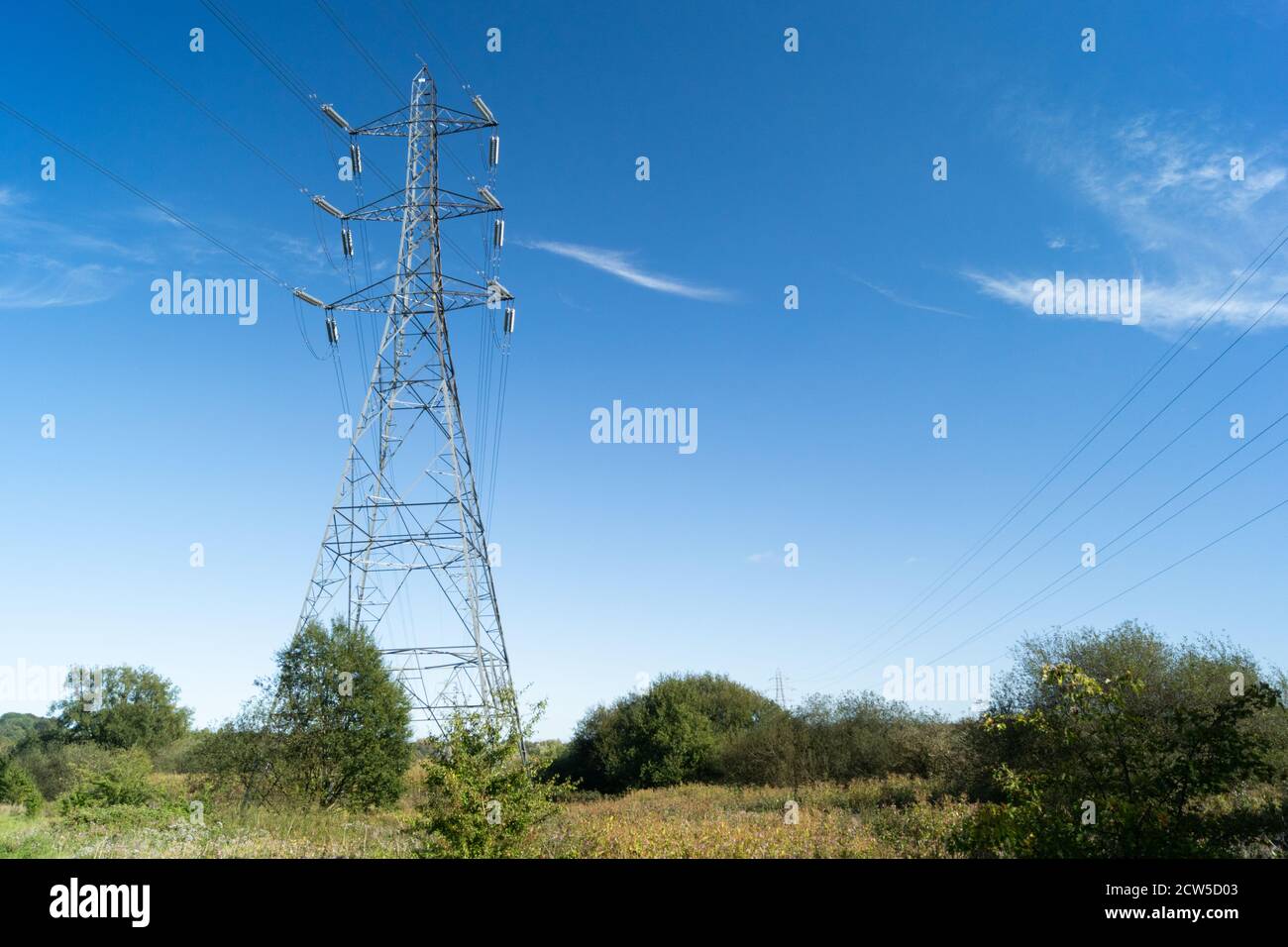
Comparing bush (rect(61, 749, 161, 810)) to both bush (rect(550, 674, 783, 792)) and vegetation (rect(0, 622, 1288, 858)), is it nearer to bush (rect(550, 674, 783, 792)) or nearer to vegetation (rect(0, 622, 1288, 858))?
vegetation (rect(0, 622, 1288, 858))

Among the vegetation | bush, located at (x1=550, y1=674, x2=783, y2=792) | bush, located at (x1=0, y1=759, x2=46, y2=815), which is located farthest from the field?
bush, located at (x1=550, y1=674, x2=783, y2=792)

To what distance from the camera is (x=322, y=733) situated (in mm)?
22250

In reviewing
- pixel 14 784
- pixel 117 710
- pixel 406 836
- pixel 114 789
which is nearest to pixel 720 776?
pixel 114 789

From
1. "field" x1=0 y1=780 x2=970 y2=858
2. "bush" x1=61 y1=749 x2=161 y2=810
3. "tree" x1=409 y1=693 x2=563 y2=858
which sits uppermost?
"tree" x1=409 y1=693 x2=563 y2=858

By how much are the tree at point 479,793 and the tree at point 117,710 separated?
52.9 metres

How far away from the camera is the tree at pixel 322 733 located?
70.4ft

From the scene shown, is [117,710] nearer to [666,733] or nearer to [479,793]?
[666,733]

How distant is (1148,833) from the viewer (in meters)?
8.10

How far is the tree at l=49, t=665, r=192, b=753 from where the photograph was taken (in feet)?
179

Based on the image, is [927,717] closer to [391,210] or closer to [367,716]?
[367,716]

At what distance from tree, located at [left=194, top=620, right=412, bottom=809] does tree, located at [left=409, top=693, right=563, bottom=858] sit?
1145 centimetres

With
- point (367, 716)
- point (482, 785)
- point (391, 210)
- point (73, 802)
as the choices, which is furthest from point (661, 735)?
point (482, 785)

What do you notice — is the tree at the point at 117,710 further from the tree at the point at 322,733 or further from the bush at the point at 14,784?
the tree at the point at 322,733
